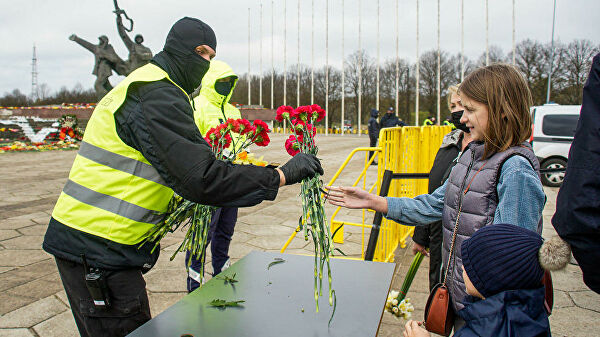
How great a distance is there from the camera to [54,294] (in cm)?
348

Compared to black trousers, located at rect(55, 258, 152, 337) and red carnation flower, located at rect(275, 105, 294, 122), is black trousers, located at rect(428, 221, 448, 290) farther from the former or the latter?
black trousers, located at rect(55, 258, 152, 337)

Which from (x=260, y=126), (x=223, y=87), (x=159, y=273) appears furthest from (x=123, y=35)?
(x=260, y=126)

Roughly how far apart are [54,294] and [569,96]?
36592 mm

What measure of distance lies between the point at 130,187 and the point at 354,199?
3.71ft

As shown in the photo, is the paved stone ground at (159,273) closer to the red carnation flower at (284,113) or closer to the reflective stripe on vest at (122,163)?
the red carnation flower at (284,113)

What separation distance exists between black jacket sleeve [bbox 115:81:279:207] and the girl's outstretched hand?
2.12ft

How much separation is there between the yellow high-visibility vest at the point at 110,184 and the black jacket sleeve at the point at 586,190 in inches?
53.8

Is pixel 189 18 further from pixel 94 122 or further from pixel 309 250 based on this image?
pixel 309 250

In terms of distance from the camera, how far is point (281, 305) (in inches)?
64.8

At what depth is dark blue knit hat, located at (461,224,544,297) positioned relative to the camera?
4.14ft

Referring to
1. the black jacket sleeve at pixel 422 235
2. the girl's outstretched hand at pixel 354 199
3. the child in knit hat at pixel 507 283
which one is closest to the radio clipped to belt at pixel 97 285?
the girl's outstretched hand at pixel 354 199

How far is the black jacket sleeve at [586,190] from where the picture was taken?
958 millimetres

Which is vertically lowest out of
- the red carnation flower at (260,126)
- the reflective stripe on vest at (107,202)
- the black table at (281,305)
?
the black table at (281,305)

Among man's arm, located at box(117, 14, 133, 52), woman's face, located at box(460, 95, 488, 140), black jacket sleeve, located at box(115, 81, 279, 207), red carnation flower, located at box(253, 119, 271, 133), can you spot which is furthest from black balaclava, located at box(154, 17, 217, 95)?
man's arm, located at box(117, 14, 133, 52)
